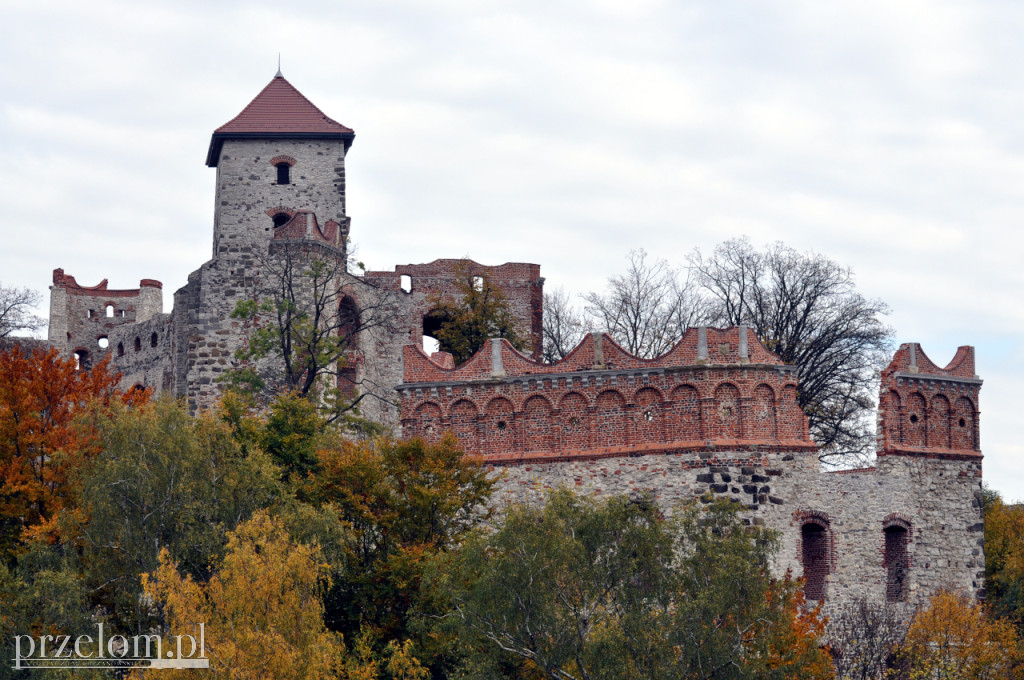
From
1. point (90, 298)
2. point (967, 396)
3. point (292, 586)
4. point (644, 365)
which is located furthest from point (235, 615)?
point (90, 298)

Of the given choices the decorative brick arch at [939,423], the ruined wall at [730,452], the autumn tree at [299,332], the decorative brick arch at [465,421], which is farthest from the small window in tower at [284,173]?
the decorative brick arch at [939,423]

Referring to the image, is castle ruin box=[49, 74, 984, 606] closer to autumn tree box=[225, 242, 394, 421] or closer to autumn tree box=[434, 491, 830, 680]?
autumn tree box=[225, 242, 394, 421]

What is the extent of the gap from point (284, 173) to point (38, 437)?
44.1ft

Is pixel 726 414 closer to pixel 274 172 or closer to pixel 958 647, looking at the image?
pixel 958 647

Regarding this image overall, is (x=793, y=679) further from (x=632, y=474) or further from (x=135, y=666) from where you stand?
(x=135, y=666)

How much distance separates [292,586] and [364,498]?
5414 millimetres

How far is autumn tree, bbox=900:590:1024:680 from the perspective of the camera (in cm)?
3047

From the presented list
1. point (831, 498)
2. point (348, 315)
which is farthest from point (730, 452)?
point (348, 315)

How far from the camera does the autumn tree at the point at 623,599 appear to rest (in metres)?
24.0

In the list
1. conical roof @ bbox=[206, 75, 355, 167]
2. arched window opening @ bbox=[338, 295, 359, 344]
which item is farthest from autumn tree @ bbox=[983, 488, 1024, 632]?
conical roof @ bbox=[206, 75, 355, 167]

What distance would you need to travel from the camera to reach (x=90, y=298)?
54.9 metres

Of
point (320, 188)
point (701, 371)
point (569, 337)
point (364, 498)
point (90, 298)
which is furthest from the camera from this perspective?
point (90, 298)

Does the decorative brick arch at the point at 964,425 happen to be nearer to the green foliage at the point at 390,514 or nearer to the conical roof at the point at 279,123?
the green foliage at the point at 390,514

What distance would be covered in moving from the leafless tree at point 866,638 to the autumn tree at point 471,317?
1384cm
